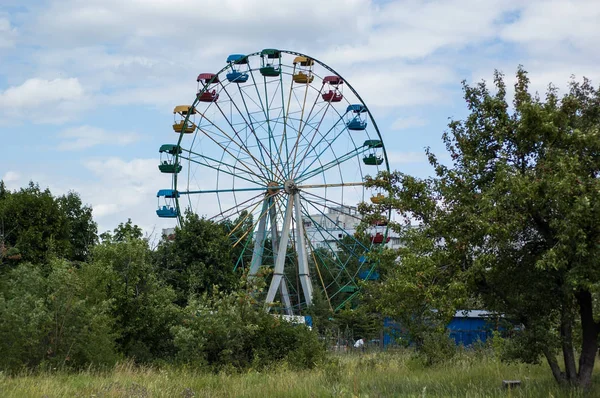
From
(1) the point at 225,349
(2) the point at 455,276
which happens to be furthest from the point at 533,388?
(1) the point at 225,349

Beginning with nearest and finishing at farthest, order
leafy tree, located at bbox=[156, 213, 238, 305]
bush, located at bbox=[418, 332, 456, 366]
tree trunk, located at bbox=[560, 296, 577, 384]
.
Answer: tree trunk, located at bbox=[560, 296, 577, 384] < bush, located at bbox=[418, 332, 456, 366] < leafy tree, located at bbox=[156, 213, 238, 305]

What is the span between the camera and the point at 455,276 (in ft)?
48.1

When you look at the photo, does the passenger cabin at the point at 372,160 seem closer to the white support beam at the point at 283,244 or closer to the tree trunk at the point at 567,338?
the white support beam at the point at 283,244

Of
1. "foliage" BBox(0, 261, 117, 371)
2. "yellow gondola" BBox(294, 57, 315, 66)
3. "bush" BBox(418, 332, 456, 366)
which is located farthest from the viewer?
"yellow gondola" BBox(294, 57, 315, 66)

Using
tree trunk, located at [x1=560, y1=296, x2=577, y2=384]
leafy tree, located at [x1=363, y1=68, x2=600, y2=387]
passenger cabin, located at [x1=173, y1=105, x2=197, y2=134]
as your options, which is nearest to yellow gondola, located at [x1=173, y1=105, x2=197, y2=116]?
passenger cabin, located at [x1=173, y1=105, x2=197, y2=134]

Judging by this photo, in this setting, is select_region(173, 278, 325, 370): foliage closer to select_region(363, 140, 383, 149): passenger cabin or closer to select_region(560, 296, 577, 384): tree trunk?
select_region(560, 296, 577, 384): tree trunk

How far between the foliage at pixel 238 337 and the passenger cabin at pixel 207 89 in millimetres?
15373

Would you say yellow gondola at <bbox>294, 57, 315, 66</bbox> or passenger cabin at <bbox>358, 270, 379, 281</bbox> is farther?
yellow gondola at <bbox>294, 57, 315, 66</bbox>

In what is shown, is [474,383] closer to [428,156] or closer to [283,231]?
[428,156]

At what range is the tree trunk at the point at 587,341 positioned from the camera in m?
15.0

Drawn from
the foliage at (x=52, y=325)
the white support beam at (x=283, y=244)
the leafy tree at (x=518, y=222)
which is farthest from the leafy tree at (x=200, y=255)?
the leafy tree at (x=518, y=222)

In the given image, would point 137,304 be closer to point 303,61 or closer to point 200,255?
point 200,255

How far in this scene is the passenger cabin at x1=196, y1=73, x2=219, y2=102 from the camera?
3856 cm

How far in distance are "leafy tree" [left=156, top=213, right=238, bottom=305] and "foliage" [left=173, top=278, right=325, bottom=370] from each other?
15.1m
